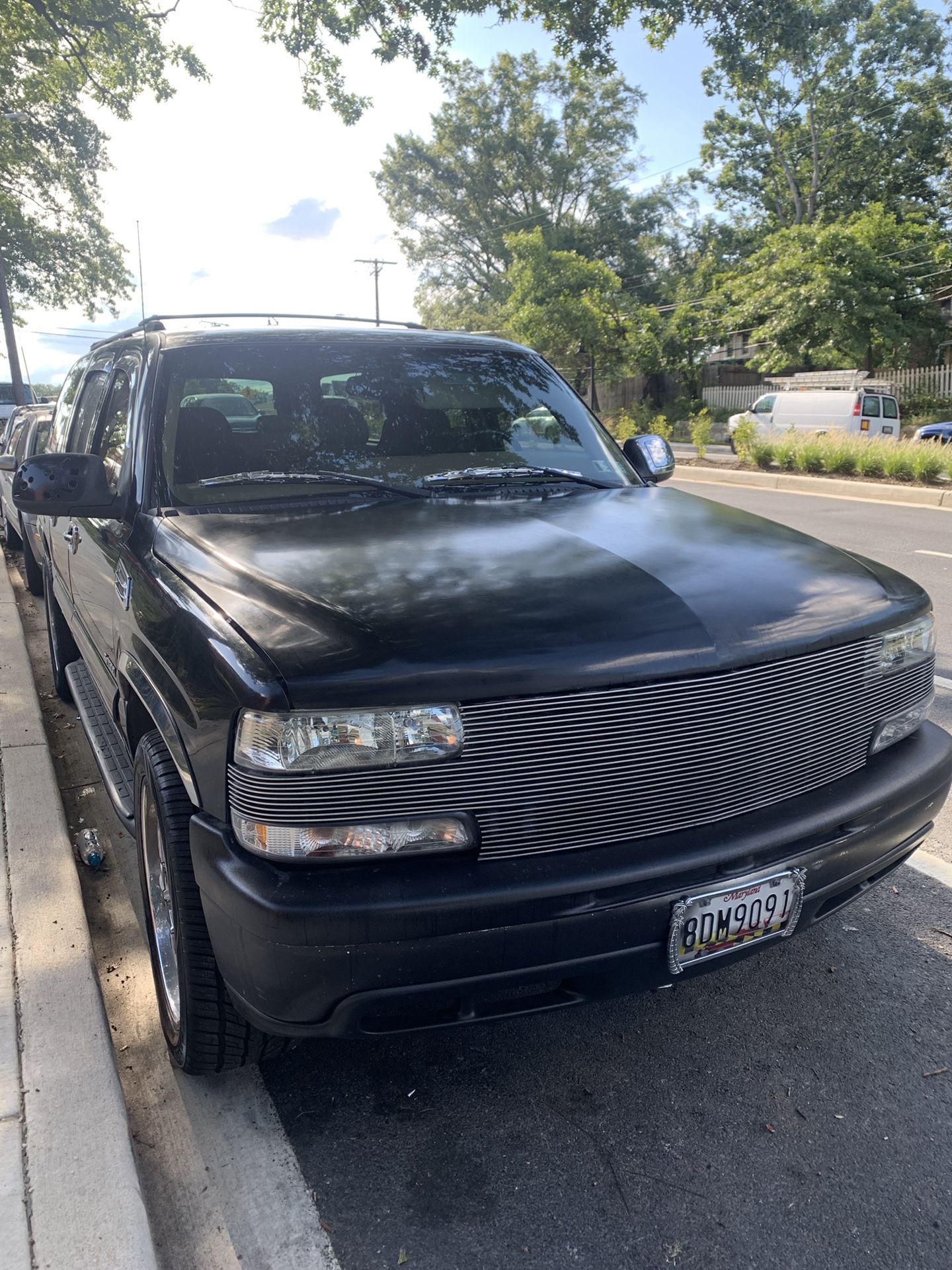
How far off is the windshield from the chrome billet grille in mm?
1344

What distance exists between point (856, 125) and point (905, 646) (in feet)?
140

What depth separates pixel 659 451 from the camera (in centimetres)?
419

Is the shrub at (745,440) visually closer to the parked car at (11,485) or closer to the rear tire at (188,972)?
the parked car at (11,485)

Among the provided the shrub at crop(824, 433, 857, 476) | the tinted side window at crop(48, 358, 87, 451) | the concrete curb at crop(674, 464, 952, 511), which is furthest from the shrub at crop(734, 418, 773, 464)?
the tinted side window at crop(48, 358, 87, 451)

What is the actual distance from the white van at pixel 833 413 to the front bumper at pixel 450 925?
888 inches

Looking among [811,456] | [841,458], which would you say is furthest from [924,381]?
[841,458]

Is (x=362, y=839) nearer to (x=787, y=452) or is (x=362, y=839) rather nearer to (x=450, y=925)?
(x=450, y=925)

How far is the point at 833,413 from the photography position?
2472 cm

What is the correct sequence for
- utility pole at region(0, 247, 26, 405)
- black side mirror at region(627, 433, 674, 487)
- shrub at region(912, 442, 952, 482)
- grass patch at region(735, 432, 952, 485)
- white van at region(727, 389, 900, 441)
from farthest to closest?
utility pole at region(0, 247, 26, 405) → white van at region(727, 389, 900, 441) → grass patch at region(735, 432, 952, 485) → shrub at region(912, 442, 952, 482) → black side mirror at region(627, 433, 674, 487)

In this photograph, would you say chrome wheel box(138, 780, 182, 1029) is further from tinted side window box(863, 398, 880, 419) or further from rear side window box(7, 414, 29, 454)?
tinted side window box(863, 398, 880, 419)

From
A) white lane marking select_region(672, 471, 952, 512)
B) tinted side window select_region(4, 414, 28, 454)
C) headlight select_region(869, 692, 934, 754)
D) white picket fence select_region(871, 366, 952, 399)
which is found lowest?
white lane marking select_region(672, 471, 952, 512)

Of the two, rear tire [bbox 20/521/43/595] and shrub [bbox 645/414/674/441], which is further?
shrub [bbox 645/414/674/441]

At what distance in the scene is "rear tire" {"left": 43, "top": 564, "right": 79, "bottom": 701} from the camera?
17.8 ft

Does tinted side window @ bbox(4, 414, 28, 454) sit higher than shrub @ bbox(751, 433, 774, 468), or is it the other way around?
tinted side window @ bbox(4, 414, 28, 454)
